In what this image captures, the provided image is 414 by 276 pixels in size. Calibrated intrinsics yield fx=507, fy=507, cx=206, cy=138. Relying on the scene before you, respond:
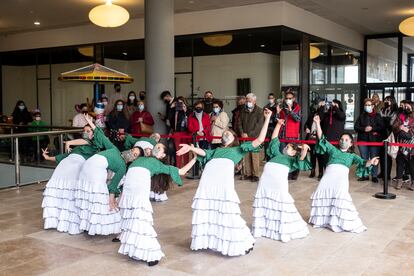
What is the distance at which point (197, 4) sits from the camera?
13000 mm

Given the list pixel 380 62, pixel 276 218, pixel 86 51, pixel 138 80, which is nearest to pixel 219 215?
pixel 276 218

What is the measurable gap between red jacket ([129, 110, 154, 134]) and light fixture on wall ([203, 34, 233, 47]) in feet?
13.4

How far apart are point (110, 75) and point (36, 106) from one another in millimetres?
10041

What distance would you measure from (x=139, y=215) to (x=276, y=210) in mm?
1716

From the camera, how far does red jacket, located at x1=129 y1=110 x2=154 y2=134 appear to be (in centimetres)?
1069

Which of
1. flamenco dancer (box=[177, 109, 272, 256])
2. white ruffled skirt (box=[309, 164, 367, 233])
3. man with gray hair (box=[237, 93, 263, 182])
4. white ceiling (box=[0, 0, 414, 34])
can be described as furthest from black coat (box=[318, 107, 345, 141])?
flamenco dancer (box=[177, 109, 272, 256])

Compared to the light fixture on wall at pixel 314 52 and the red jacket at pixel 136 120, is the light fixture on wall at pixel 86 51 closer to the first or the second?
the red jacket at pixel 136 120

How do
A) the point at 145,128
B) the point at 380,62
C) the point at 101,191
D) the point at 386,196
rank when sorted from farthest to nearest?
the point at 380,62
the point at 145,128
the point at 386,196
the point at 101,191

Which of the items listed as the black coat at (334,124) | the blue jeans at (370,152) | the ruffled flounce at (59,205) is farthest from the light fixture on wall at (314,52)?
the ruffled flounce at (59,205)

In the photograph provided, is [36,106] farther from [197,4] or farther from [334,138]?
[334,138]

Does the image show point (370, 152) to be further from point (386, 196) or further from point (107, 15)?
point (107, 15)

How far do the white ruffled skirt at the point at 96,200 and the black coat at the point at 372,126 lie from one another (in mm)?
5606

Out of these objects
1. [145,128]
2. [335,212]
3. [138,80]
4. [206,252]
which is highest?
[138,80]

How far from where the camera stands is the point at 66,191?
632 cm
